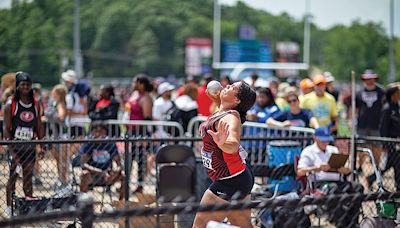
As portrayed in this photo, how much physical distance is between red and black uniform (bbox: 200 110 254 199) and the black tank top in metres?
3.72

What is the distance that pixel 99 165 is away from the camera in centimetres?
919

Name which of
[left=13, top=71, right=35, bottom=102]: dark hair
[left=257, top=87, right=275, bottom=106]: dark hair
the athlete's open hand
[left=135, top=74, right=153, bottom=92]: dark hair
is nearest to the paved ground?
[left=13, top=71, right=35, bottom=102]: dark hair

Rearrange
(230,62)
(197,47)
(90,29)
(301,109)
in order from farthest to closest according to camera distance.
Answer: (90,29), (197,47), (230,62), (301,109)

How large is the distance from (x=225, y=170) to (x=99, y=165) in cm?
370

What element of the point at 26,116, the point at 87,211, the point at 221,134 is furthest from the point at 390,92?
the point at 87,211

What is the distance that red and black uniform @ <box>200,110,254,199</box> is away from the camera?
5801 mm

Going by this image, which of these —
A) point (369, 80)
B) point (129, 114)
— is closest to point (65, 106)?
point (129, 114)

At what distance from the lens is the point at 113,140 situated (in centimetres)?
752

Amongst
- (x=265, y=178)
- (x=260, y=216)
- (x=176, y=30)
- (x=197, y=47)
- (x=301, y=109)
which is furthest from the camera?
(x=176, y=30)

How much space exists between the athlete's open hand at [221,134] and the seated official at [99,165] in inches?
140

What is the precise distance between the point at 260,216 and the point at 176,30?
89.3 metres

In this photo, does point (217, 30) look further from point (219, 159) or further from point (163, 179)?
point (219, 159)

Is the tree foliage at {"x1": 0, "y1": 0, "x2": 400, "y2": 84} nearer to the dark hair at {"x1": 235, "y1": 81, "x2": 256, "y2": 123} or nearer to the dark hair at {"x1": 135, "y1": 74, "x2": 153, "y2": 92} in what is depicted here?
the dark hair at {"x1": 135, "y1": 74, "x2": 153, "y2": 92}

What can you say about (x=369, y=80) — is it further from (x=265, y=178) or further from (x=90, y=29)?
(x=90, y=29)
